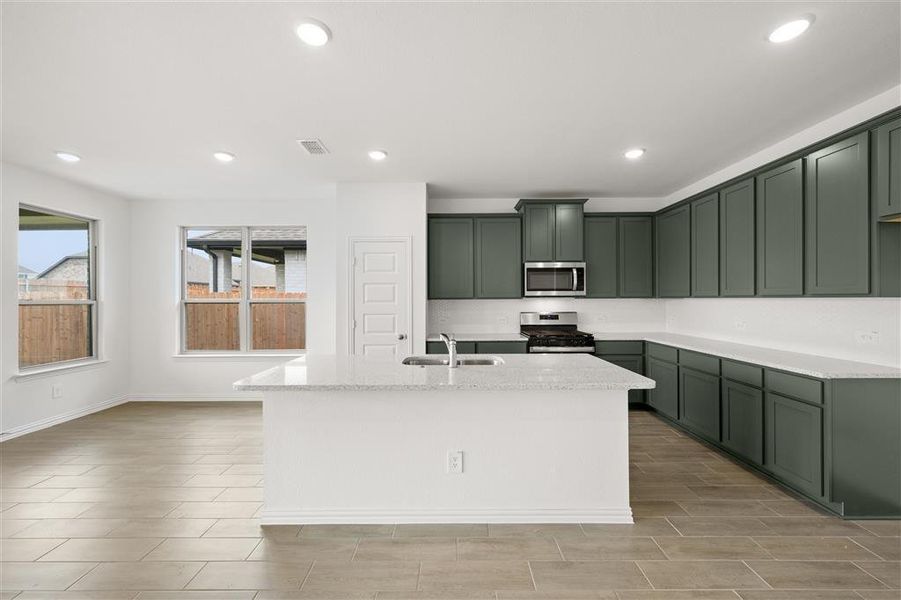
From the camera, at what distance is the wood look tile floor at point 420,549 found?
2.06 metres

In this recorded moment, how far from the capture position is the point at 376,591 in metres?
2.05

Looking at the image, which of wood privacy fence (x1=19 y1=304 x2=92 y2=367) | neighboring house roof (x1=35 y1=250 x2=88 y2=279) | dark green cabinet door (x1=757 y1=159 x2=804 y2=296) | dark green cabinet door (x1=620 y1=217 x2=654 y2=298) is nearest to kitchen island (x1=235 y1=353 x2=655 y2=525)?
dark green cabinet door (x1=757 y1=159 x2=804 y2=296)

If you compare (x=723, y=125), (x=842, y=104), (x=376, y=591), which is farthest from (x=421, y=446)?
(x=842, y=104)

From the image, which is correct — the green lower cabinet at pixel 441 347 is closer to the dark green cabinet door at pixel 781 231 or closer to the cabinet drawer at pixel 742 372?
the cabinet drawer at pixel 742 372

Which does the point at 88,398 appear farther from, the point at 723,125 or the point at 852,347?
the point at 852,347

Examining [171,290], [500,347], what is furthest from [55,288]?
[500,347]

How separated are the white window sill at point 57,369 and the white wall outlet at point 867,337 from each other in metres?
7.00

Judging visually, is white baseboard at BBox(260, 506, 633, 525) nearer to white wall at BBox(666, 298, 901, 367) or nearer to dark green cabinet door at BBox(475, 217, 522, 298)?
white wall at BBox(666, 298, 901, 367)

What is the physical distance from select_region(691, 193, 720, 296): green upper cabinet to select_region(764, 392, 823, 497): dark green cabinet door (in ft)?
4.95

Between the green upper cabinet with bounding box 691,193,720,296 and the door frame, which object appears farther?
the door frame

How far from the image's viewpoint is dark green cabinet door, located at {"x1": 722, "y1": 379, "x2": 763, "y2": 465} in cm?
328

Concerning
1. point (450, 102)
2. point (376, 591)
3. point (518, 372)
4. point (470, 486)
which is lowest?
point (376, 591)

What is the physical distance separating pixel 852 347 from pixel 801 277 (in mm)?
570

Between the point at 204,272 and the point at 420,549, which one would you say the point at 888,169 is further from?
the point at 204,272
